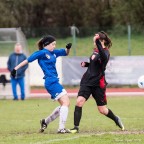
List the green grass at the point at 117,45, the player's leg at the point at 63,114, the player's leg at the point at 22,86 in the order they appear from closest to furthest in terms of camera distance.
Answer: the player's leg at the point at 63,114 → the player's leg at the point at 22,86 → the green grass at the point at 117,45

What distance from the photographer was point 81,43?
31.5m

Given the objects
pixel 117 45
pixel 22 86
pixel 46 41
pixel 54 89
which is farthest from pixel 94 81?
pixel 117 45

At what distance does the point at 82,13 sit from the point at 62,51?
39.6m

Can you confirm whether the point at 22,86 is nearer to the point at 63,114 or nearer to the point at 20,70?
the point at 20,70

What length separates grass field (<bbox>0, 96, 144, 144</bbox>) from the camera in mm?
10795

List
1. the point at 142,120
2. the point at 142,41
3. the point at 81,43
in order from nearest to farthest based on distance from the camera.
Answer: the point at 142,120
the point at 142,41
the point at 81,43

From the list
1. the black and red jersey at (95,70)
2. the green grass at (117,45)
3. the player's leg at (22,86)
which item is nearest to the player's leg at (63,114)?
the black and red jersey at (95,70)

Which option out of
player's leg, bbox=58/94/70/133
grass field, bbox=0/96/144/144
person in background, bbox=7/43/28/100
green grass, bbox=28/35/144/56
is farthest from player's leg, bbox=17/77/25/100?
player's leg, bbox=58/94/70/133

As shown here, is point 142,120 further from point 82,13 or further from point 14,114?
point 82,13

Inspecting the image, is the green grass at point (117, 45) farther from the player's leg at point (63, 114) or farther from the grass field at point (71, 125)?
the player's leg at point (63, 114)

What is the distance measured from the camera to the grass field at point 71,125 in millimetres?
10795

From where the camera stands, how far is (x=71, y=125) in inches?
548

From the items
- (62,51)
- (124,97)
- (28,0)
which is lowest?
(124,97)

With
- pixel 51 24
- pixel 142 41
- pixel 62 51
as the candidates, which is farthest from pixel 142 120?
pixel 51 24
